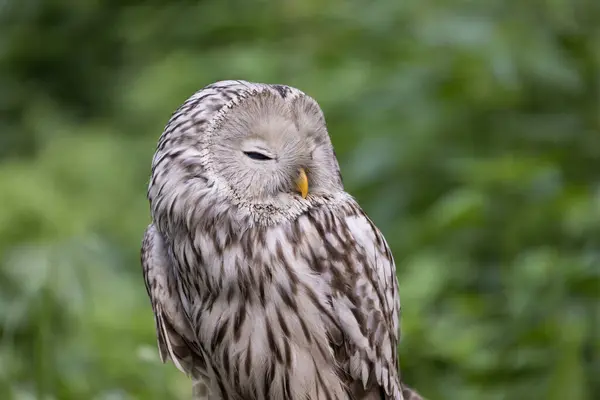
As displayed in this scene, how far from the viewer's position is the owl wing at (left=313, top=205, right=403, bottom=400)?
2.26 meters

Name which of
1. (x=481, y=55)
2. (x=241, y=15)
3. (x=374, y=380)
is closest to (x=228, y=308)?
(x=374, y=380)

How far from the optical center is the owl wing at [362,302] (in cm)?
226

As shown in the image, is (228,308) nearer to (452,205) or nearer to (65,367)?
(65,367)

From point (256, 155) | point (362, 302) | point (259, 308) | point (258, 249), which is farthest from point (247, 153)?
point (362, 302)

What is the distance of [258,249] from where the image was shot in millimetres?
2176

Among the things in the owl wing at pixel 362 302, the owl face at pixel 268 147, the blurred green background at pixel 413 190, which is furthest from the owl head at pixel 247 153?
the blurred green background at pixel 413 190

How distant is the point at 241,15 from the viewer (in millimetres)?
4699

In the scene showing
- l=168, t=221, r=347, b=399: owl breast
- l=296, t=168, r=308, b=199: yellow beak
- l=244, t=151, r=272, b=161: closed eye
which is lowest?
l=168, t=221, r=347, b=399: owl breast

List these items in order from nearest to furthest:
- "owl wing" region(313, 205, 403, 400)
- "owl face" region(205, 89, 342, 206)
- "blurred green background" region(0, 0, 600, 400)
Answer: "owl face" region(205, 89, 342, 206), "owl wing" region(313, 205, 403, 400), "blurred green background" region(0, 0, 600, 400)

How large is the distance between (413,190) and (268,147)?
1.77 meters

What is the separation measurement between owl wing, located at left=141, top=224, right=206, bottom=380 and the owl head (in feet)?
0.42

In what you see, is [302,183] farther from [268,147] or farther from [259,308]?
[259,308]

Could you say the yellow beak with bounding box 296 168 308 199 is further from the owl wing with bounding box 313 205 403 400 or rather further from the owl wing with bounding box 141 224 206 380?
the owl wing with bounding box 141 224 206 380

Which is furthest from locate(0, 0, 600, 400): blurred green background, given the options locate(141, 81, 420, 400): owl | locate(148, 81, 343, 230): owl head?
locate(148, 81, 343, 230): owl head
